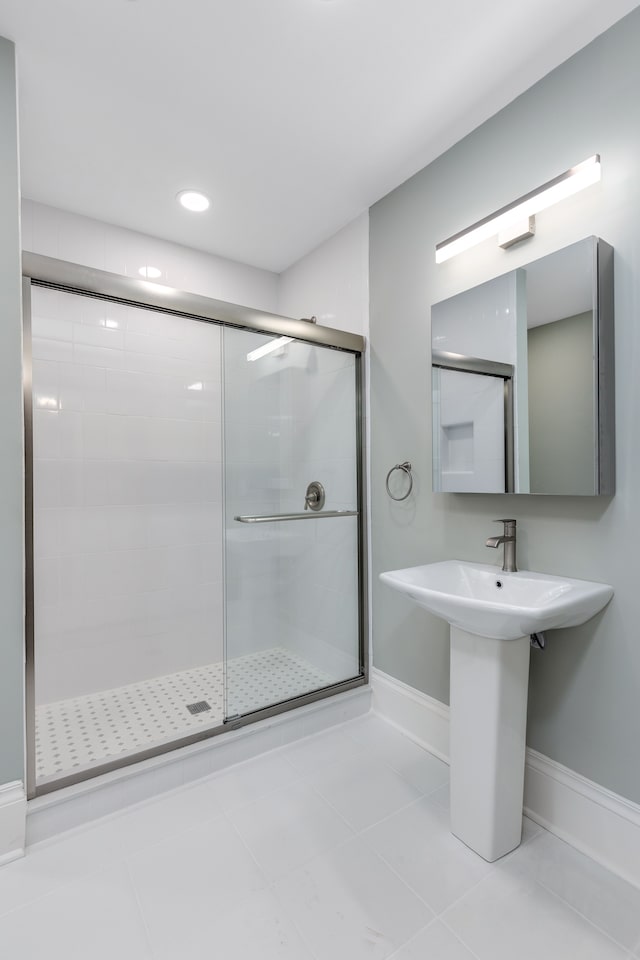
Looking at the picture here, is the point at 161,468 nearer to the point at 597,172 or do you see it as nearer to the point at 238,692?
the point at 238,692

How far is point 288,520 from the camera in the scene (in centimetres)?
213

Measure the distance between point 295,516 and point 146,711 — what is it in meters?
1.16

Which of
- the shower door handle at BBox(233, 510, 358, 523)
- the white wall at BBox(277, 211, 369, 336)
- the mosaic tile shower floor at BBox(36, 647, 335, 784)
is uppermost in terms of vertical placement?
the white wall at BBox(277, 211, 369, 336)

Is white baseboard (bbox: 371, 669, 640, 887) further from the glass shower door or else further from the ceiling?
the ceiling

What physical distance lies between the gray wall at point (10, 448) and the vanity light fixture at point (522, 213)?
5.00 feet

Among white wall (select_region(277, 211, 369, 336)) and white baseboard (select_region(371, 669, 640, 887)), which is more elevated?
white wall (select_region(277, 211, 369, 336))

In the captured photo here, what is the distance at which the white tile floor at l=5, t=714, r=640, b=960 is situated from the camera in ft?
3.83

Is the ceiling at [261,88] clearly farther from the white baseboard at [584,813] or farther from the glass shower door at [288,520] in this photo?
the white baseboard at [584,813]

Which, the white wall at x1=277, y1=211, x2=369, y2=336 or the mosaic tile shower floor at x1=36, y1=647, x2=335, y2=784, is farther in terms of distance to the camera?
the white wall at x1=277, y1=211, x2=369, y2=336

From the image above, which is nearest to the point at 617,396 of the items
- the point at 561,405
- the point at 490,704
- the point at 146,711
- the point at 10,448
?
the point at 561,405

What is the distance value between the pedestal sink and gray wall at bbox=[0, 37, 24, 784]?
47.2 inches

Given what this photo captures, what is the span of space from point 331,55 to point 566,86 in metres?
0.75

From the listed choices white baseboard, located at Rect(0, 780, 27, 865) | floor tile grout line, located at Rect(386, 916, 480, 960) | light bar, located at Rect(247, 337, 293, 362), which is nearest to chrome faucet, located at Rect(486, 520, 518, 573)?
floor tile grout line, located at Rect(386, 916, 480, 960)

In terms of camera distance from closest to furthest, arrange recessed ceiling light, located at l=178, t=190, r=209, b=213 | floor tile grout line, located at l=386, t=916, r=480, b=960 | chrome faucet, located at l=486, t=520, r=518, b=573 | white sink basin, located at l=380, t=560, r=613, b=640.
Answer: floor tile grout line, located at l=386, t=916, r=480, b=960 < white sink basin, located at l=380, t=560, r=613, b=640 < chrome faucet, located at l=486, t=520, r=518, b=573 < recessed ceiling light, located at l=178, t=190, r=209, b=213
